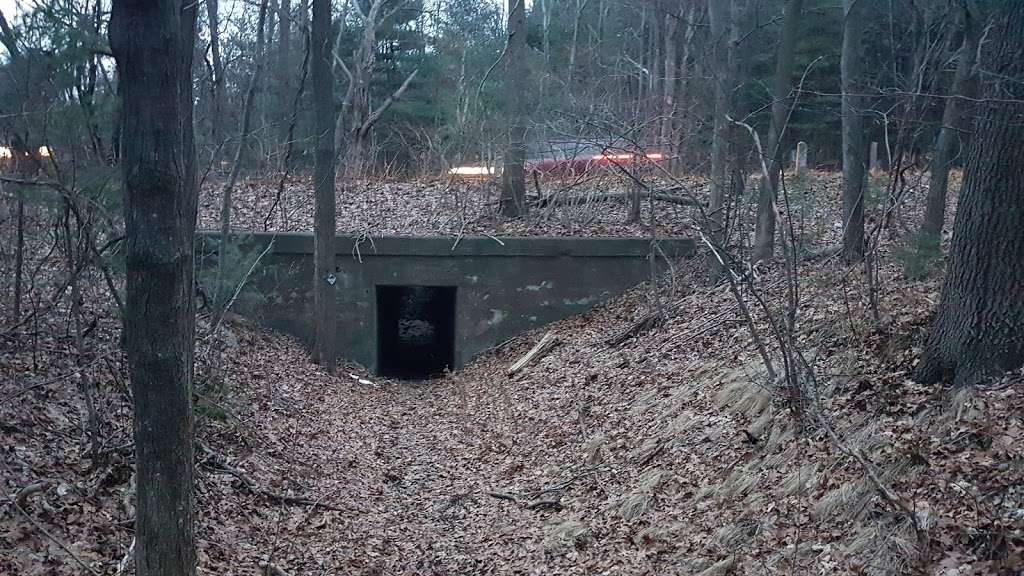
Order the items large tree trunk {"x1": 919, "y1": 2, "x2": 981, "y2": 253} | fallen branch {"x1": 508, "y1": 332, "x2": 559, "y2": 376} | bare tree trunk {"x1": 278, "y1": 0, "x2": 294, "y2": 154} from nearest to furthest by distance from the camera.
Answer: large tree trunk {"x1": 919, "y1": 2, "x2": 981, "y2": 253}
fallen branch {"x1": 508, "y1": 332, "x2": 559, "y2": 376}
bare tree trunk {"x1": 278, "y1": 0, "x2": 294, "y2": 154}

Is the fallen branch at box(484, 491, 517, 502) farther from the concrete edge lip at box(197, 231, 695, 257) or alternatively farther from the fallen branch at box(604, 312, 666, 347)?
the concrete edge lip at box(197, 231, 695, 257)

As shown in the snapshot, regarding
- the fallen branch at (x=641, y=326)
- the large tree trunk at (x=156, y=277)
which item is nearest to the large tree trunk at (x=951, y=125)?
the fallen branch at (x=641, y=326)

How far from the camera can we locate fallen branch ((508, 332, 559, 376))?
48.9 ft

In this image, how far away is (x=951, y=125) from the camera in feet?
29.6

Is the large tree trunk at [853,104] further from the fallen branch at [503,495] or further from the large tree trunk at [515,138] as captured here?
the large tree trunk at [515,138]

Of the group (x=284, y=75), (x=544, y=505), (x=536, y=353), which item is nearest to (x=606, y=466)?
(x=544, y=505)

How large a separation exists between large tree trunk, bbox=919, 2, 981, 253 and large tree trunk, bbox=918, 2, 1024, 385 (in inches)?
28.2

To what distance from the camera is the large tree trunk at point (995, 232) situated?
6125mm

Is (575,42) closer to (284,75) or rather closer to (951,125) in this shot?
(284,75)

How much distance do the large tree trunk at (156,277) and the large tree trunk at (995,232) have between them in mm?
5341

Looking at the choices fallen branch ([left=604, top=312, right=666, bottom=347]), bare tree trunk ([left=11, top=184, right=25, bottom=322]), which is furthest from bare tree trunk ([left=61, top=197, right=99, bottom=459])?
fallen branch ([left=604, top=312, right=666, bottom=347])

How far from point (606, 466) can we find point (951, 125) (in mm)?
5059

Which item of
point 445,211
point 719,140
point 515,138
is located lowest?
point 445,211

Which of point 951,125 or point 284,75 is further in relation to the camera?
point 284,75
